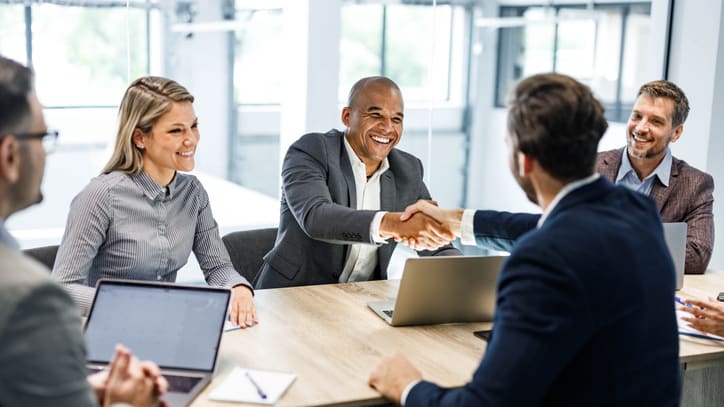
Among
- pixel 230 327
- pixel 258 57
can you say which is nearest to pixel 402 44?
pixel 258 57

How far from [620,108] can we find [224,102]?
11.6 feet

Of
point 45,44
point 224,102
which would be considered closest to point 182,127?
point 45,44

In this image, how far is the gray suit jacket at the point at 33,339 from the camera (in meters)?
1.20

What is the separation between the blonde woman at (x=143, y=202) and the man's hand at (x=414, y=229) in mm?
515

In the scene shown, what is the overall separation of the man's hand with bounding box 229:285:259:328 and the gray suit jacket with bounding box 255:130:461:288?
1.49 feet

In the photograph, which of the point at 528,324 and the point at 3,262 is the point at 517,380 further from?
the point at 3,262

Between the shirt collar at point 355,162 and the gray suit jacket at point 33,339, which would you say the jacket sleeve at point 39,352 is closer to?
the gray suit jacket at point 33,339

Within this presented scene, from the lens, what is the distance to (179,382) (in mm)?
1952

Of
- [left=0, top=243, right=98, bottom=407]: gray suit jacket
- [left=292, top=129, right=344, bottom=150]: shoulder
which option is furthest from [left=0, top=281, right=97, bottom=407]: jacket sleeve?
[left=292, top=129, right=344, bottom=150]: shoulder

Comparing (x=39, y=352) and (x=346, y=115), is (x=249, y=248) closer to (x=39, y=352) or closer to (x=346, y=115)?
(x=346, y=115)

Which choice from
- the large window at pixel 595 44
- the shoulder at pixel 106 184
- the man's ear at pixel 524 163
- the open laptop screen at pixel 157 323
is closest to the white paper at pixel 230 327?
the open laptop screen at pixel 157 323

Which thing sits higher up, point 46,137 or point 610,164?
point 46,137

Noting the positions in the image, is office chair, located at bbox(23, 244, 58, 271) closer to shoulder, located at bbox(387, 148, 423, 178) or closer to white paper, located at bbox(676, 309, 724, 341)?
shoulder, located at bbox(387, 148, 423, 178)

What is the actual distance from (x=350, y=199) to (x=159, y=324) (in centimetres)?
122
